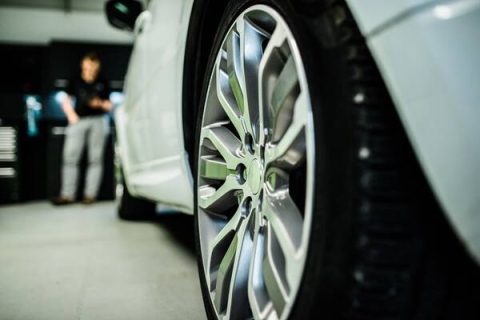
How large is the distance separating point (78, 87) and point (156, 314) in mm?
4052

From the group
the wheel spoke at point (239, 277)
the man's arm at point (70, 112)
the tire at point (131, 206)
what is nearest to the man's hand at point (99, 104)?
the man's arm at point (70, 112)

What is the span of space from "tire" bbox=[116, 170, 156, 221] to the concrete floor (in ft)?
0.36

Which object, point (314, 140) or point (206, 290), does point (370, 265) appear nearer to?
point (314, 140)

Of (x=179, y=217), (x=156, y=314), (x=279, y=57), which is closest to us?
(x=279, y=57)

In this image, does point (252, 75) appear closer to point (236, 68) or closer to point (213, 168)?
point (236, 68)

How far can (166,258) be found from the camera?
1995mm

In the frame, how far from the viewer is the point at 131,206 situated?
3.10m

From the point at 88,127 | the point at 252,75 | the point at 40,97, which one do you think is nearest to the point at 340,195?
the point at 252,75

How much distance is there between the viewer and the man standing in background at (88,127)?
4754 mm

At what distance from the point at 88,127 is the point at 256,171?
172 inches

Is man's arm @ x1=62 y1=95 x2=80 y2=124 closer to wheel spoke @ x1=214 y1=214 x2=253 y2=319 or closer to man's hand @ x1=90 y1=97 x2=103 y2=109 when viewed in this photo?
man's hand @ x1=90 y1=97 x2=103 y2=109

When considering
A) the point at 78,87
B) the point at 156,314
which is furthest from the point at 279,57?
the point at 78,87

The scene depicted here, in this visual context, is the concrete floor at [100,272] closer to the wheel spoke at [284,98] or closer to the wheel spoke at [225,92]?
the wheel spoke at [225,92]

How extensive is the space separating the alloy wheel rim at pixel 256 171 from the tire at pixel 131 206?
2.02 meters
